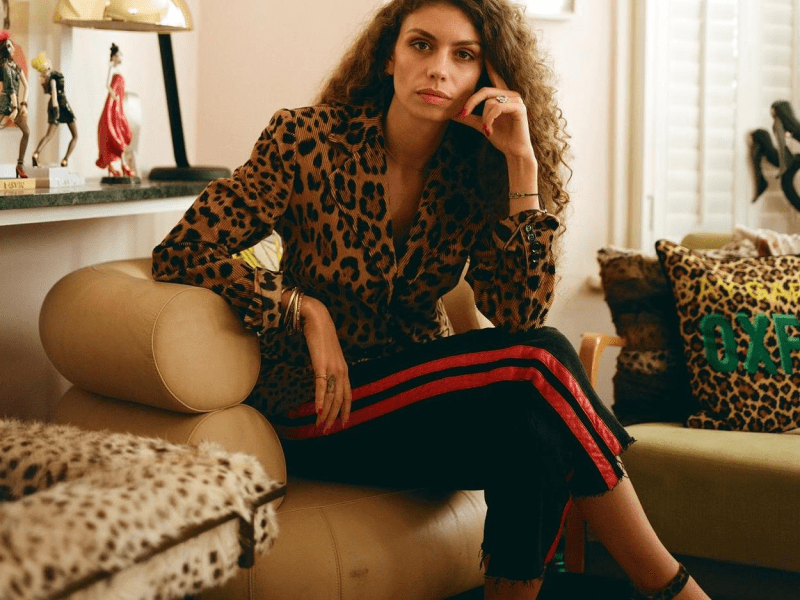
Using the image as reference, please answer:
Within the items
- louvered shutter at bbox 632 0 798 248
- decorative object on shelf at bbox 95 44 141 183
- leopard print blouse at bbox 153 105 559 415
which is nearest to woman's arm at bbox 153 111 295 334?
leopard print blouse at bbox 153 105 559 415

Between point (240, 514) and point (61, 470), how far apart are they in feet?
0.66

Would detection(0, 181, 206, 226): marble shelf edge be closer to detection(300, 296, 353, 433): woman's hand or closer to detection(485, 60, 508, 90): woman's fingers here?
detection(300, 296, 353, 433): woman's hand

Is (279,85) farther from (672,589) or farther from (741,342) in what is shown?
(672,589)

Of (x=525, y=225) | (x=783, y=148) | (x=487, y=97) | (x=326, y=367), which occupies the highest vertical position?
(x=487, y=97)

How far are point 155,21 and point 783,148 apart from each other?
6.39 feet

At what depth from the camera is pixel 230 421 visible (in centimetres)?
140

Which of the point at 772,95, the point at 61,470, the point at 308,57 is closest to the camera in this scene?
the point at 61,470

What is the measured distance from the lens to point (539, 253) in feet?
5.25

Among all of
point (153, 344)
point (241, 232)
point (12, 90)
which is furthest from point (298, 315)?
point (12, 90)

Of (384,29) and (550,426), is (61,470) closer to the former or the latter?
(550,426)

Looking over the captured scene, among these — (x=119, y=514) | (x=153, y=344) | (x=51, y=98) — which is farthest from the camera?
(x=51, y=98)

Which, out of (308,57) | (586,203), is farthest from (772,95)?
(308,57)

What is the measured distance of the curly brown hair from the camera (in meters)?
1.66

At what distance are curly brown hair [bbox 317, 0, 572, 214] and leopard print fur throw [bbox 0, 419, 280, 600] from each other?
87cm
